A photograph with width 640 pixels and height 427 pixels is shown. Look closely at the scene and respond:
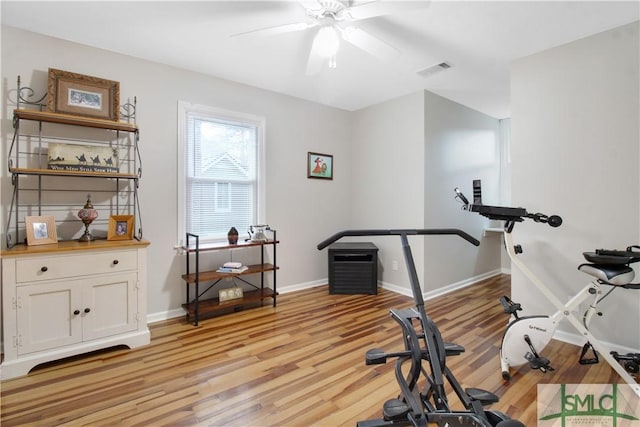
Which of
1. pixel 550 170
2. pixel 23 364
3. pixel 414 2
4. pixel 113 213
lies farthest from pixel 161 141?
pixel 550 170

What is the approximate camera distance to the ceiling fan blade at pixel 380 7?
5.74 feet

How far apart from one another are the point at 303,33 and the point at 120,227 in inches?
88.8

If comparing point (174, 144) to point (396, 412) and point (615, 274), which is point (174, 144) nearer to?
point (396, 412)

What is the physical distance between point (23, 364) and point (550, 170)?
4287 millimetres

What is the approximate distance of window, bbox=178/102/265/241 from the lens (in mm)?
3123

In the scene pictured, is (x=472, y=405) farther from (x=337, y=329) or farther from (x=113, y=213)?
(x=113, y=213)

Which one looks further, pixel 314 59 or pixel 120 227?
pixel 120 227

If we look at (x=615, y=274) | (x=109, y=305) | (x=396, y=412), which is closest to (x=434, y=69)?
(x=615, y=274)

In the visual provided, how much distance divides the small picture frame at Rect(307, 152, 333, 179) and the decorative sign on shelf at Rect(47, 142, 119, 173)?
7.21 feet

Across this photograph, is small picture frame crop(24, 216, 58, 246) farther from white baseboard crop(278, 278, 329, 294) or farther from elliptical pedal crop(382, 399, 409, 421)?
elliptical pedal crop(382, 399, 409, 421)

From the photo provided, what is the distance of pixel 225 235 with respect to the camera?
11.2 ft

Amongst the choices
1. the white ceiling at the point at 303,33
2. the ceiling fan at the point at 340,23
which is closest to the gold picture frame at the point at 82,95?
the white ceiling at the point at 303,33

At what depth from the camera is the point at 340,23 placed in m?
2.11

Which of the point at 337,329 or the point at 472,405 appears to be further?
the point at 337,329
